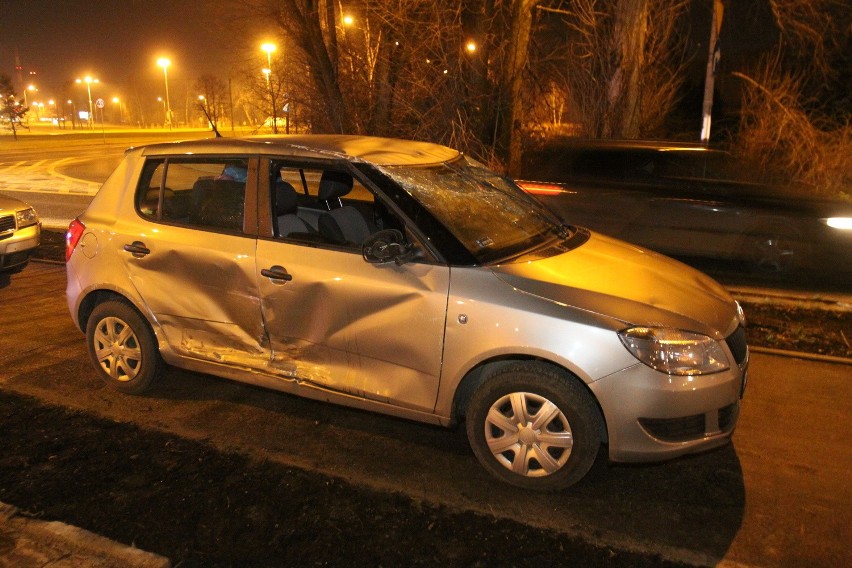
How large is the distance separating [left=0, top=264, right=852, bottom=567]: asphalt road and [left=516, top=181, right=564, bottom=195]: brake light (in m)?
3.39

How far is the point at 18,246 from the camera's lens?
7816 mm

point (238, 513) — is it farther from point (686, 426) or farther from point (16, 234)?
point (16, 234)

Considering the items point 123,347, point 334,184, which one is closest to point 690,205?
point 334,184

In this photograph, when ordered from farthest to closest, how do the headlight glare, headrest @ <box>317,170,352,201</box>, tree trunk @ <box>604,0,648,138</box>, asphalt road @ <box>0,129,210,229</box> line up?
tree trunk @ <box>604,0,648,138</box>, asphalt road @ <box>0,129,210,229</box>, the headlight glare, headrest @ <box>317,170,352,201</box>

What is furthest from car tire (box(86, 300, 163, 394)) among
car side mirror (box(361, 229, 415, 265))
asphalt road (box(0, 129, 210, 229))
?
asphalt road (box(0, 129, 210, 229))

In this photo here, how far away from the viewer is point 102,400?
193 inches

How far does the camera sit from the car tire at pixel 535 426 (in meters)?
3.53

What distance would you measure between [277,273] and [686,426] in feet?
7.68

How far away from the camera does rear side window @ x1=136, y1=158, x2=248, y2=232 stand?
4.50 metres

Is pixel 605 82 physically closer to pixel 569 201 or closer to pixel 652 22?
pixel 652 22

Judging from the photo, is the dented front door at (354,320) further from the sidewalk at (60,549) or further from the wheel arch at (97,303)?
the sidewalk at (60,549)

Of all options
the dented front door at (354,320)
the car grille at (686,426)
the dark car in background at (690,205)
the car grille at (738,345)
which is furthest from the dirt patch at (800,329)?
the dented front door at (354,320)

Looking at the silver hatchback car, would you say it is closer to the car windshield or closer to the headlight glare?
the car windshield

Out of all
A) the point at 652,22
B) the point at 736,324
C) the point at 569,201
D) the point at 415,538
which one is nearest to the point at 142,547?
the point at 415,538
